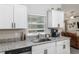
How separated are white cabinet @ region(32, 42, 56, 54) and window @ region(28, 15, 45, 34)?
831 millimetres

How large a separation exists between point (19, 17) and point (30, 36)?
1015 millimetres

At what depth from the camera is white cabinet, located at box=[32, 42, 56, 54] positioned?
2.97m

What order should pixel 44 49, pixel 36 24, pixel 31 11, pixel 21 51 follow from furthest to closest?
pixel 36 24, pixel 31 11, pixel 44 49, pixel 21 51

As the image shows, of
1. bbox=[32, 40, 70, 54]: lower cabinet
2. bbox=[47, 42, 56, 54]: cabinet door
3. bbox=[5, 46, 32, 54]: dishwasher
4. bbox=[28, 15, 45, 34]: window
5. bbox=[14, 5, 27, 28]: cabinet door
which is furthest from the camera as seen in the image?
bbox=[28, 15, 45, 34]: window

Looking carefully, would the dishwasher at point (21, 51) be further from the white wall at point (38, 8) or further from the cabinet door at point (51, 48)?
the white wall at point (38, 8)

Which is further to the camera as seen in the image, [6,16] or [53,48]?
[53,48]

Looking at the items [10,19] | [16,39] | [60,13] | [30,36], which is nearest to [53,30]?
[60,13]

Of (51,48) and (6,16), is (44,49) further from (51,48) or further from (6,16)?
(6,16)

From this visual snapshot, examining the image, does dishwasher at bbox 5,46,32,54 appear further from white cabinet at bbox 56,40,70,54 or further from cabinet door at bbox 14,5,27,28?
white cabinet at bbox 56,40,70,54

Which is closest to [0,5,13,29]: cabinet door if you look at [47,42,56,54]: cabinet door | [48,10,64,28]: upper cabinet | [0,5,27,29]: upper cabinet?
[0,5,27,29]: upper cabinet

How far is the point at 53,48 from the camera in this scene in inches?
138

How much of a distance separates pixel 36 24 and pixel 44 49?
1.12 m

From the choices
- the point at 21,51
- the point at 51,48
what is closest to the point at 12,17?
the point at 21,51
